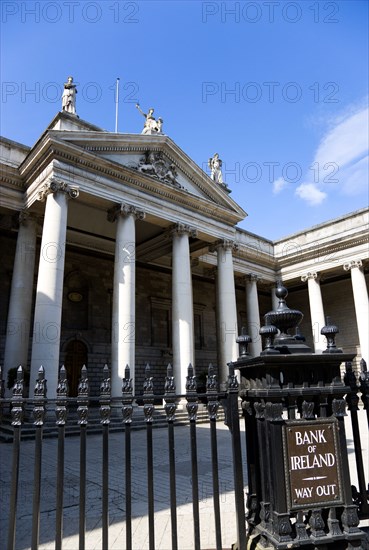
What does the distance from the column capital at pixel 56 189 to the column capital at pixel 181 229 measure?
5187mm

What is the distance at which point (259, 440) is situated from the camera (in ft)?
12.0

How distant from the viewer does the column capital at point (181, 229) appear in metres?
18.5

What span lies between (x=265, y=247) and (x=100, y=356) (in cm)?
1341

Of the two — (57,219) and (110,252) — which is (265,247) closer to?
(110,252)

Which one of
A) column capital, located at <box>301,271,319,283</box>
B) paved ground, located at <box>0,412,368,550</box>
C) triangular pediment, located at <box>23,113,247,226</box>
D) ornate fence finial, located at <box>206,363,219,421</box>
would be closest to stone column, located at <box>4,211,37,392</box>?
triangular pediment, located at <box>23,113,247,226</box>

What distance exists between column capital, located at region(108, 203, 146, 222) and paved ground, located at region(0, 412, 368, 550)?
934 cm

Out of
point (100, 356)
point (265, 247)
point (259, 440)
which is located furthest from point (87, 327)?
point (259, 440)

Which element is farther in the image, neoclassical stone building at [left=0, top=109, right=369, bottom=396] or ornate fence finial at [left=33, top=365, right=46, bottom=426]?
neoclassical stone building at [left=0, top=109, right=369, bottom=396]

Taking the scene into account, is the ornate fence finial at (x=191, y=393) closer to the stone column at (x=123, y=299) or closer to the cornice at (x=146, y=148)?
the stone column at (x=123, y=299)

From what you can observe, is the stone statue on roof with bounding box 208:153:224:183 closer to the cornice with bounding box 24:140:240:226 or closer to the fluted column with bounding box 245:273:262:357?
the cornice with bounding box 24:140:240:226

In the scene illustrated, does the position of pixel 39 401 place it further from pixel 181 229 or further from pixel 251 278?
pixel 251 278

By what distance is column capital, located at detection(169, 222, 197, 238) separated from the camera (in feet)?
60.8

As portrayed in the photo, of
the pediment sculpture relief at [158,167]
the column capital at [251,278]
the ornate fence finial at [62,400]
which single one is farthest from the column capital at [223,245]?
the ornate fence finial at [62,400]

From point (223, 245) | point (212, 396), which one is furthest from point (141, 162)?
point (212, 396)
